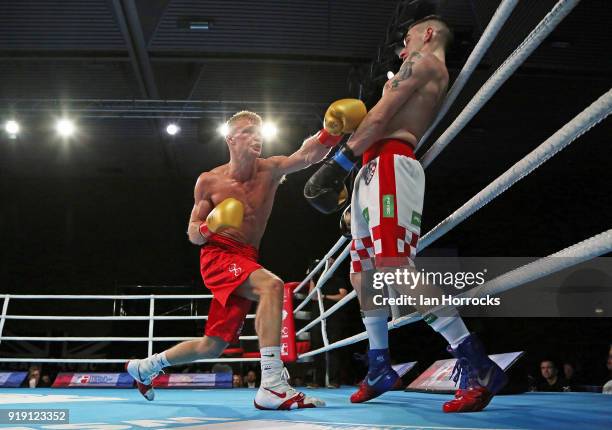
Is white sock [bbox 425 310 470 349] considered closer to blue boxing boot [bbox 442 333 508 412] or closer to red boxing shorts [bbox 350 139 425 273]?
blue boxing boot [bbox 442 333 508 412]

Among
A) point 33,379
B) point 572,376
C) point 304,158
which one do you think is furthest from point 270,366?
point 572,376

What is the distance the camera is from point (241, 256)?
221 centimetres

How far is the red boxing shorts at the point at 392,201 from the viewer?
153 cm

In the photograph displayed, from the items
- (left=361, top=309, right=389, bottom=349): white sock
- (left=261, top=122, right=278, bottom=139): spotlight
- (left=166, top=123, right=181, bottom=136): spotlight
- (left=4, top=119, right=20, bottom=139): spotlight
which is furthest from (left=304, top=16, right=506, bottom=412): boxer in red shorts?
(left=4, top=119, right=20, bottom=139): spotlight

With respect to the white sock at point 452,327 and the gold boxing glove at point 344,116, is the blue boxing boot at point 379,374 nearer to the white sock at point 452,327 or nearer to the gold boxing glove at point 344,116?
the white sock at point 452,327

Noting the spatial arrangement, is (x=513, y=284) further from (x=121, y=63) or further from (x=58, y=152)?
(x=58, y=152)

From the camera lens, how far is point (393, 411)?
5.12ft

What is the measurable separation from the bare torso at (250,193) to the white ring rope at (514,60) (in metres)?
0.80

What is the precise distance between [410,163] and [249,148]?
2.96 ft

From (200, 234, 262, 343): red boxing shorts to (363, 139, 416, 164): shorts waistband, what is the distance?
0.71 meters

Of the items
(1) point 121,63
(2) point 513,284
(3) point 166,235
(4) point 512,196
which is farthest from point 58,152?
(2) point 513,284

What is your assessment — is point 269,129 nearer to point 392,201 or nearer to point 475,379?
point 392,201

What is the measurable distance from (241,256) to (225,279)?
117mm

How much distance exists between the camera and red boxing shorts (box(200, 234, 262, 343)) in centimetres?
214
